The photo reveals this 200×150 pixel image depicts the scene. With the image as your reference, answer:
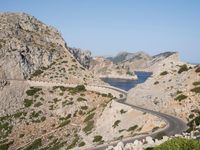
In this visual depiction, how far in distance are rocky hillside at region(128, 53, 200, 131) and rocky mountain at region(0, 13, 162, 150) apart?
18.8ft

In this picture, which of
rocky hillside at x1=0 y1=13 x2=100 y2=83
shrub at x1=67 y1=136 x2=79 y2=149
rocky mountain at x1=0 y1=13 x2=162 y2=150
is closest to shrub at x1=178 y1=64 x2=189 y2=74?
rocky mountain at x1=0 y1=13 x2=162 y2=150

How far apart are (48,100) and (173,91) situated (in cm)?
4899

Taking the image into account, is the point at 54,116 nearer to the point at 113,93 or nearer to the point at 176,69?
the point at 113,93

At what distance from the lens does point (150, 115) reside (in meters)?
52.5

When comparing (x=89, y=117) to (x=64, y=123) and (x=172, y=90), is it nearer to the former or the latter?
(x=64, y=123)

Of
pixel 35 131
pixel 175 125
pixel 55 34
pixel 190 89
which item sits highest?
pixel 55 34

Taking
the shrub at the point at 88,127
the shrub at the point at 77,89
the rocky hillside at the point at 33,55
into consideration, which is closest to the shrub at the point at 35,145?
the shrub at the point at 88,127

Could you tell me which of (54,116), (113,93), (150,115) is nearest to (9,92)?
(54,116)

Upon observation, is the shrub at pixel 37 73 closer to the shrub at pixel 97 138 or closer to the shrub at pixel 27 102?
the shrub at pixel 27 102

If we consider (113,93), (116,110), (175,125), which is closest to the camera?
(175,125)

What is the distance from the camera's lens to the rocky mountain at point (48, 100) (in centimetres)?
5947

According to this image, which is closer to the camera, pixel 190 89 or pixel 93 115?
pixel 190 89

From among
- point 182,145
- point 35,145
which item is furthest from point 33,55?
point 182,145

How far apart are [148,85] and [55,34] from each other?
101045mm
